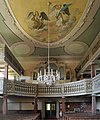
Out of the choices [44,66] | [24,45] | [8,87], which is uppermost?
[24,45]

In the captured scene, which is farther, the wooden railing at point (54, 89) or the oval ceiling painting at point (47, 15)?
the wooden railing at point (54, 89)

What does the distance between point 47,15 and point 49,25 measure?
162 cm

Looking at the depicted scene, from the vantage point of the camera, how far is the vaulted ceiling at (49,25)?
44.6 feet

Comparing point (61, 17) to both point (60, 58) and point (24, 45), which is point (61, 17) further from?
point (60, 58)

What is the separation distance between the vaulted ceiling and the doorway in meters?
4.76

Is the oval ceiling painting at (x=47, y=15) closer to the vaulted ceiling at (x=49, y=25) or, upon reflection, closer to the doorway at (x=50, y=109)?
the vaulted ceiling at (x=49, y=25)

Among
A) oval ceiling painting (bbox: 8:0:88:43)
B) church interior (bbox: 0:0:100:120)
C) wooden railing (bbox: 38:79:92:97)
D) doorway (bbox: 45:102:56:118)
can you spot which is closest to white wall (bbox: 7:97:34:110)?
church interior (bbox: 0:0:100:120)

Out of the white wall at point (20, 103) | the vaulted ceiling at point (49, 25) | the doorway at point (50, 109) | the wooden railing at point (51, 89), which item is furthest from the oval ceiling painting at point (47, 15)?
the doorway at point (50, 109)

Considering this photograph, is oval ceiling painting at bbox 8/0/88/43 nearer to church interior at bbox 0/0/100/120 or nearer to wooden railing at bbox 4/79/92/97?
church interior at bbox 0/0/100/120

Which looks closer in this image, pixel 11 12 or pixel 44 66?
pixel 11 12

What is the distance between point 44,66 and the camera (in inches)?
903

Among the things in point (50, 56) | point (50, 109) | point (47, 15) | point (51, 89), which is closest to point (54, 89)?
point (51, 89)

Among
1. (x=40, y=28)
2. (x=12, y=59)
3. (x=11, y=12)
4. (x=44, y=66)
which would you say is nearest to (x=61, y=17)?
(x=40, y=28)

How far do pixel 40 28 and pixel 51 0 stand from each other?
422 centimetres
